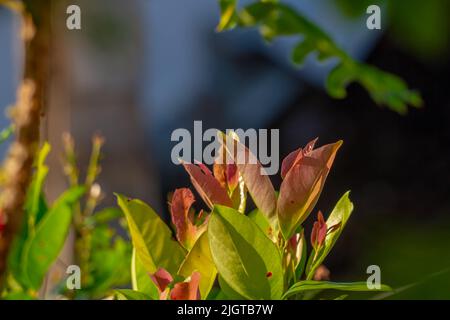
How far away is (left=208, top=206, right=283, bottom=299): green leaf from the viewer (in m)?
0.36

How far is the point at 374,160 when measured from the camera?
200 cm

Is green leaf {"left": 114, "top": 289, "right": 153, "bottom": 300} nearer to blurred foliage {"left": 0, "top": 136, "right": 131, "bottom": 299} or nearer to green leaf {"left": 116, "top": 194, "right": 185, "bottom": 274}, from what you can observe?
green leaf {"left": 116, "top": 194, "right": 185, "bottom": 274}

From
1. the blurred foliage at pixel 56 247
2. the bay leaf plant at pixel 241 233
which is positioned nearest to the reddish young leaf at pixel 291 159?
the bay leaf plant at pixel 241 233

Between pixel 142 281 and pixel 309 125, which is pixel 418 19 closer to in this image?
pixel 142 281

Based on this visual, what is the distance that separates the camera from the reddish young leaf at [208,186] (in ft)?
1.31

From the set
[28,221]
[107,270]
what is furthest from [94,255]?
[28,221]

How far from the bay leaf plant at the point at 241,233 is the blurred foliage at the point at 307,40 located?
223mm

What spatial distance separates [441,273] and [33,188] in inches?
12.4

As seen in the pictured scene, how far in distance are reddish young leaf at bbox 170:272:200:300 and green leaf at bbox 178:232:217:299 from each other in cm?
2

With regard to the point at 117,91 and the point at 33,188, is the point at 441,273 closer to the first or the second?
the point at 33,188

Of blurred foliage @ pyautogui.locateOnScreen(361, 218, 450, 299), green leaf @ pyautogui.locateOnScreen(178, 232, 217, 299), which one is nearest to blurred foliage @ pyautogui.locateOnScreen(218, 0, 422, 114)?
blurred foliage @ pyautogui.locateOnScreen(361, 218, 450, 299)

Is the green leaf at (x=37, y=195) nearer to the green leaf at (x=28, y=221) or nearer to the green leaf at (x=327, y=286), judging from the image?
the green leaf at (x=28, y=221)

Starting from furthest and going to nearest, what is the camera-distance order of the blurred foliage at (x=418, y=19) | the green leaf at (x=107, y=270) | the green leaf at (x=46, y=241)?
the green leaf at (x=107, y=270)
the green leaf at (x=46, y=241)
the blurred foliage at (x=418, y=19)
